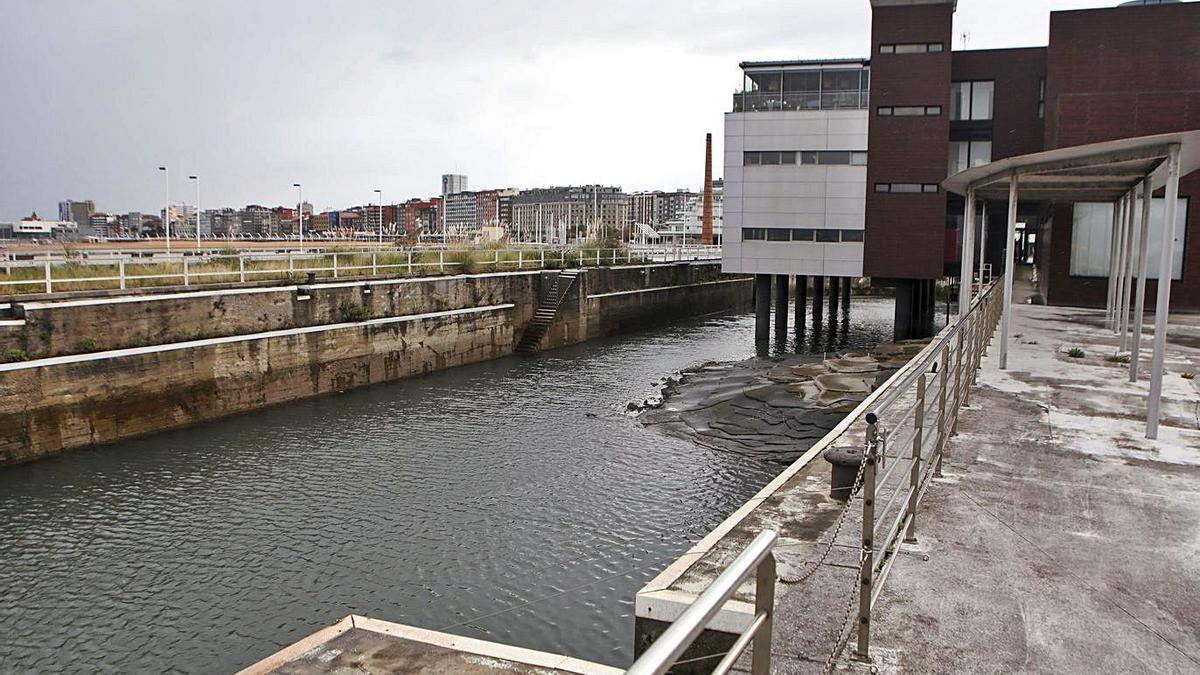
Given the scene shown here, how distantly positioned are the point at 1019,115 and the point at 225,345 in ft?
90.2

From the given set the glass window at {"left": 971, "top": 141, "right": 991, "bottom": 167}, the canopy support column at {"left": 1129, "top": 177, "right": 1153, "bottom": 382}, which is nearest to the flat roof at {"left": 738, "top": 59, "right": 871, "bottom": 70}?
the glass window at {"left": 971, "top": 141, "right": 991, "bottom": 167}

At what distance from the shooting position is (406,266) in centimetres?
3312

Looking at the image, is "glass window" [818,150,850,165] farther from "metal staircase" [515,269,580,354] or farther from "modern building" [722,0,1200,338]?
"metal staircase" [515,269,580,354]

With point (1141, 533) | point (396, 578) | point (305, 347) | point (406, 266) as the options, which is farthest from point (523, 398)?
point (1141, 533)

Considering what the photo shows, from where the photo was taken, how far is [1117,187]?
16.1m

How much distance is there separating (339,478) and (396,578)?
→ 5287 millimetres

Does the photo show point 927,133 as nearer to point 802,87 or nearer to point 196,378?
point 802,87

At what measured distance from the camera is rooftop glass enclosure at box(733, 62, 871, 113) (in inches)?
1309

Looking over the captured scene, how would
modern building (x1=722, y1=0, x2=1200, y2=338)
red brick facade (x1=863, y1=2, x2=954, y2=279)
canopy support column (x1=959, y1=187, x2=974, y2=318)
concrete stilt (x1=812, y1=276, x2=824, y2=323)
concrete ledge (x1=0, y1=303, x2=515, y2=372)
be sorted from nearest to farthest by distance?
canopy support column (x1=959, y1=187, x2=974, y2=318)
concrete ledge (x1=0, y1=303, x2=515, y2=372)
modern building (x1=722, y1=0, x2=1200, y2=338)
red brick facade (x1=863, y1=2, x2=954, y2=279)
concrete stilt (x1=812, y1=276, x2=824, y2=323)

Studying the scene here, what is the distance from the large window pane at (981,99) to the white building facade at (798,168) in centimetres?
379

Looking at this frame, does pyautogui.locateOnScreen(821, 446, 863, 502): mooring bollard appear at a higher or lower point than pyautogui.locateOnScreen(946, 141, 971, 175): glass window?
lower

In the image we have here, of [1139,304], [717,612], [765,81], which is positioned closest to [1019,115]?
[765,81]

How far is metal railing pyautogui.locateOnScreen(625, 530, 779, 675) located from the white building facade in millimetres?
31549

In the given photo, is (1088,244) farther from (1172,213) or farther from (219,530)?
(219,530)
